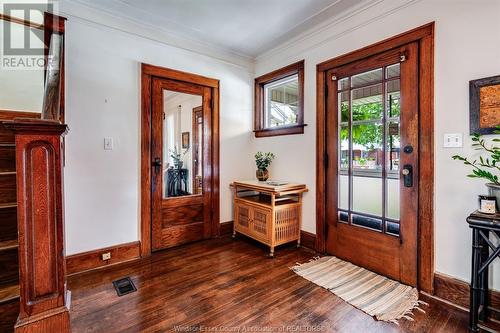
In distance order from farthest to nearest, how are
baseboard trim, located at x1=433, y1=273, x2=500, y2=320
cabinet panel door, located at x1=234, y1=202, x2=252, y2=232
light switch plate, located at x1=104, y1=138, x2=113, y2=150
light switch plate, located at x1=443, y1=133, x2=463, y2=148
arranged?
cabinet panel door, located at x1=234, y1=202, x2=252, y2=232 → light switch plate, located at x1=104, y1=138, x2=113, y2=150 → light switch plate, located at x1=443, y1=133, x2=463, y2=148 → baseboard trim, located at x1=433, y1=273, x2=500, y2=320

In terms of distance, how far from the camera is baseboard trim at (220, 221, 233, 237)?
3365 mm

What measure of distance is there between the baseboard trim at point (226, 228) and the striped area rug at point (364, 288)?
123 cm

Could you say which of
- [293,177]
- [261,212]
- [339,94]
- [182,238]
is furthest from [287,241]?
[339,94]

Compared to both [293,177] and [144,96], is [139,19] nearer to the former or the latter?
[144,96]

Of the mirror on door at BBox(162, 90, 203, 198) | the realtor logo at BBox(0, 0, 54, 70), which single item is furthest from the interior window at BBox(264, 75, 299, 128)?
the realtor logo at BBox(0, 0, 54, 70)

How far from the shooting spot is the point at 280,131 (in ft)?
10.6

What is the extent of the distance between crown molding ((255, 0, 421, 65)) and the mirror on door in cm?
127

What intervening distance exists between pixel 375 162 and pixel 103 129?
266 centimetres

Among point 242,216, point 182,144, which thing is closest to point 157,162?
point 182,144

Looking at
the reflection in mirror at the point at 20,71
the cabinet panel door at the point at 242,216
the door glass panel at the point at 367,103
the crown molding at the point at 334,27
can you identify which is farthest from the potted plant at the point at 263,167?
the reflection in mirror at the point at 20,71

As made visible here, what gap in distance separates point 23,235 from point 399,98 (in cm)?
277

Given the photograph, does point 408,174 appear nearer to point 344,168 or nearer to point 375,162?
point 375,162

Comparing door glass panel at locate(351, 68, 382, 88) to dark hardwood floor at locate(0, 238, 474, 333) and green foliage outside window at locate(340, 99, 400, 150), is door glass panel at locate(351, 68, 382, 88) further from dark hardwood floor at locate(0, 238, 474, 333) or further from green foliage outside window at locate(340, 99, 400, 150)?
dark hardwood floor at locate(0, 238, 474, 333)

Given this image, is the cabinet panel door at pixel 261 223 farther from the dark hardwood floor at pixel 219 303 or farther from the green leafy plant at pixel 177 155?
the green leafy plant at pixel 177 155
